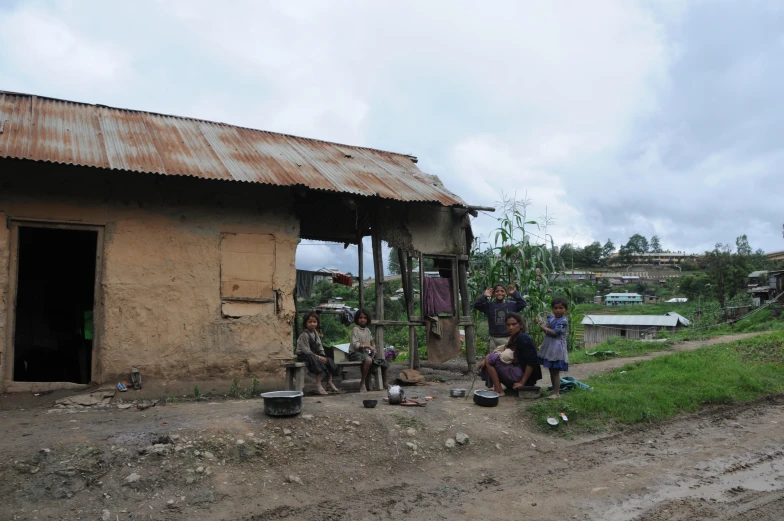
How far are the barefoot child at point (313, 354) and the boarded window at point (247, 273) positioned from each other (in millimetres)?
605

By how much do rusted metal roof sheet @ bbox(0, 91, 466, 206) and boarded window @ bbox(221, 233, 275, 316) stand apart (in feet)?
3.11

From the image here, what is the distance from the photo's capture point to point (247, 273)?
7707 mm

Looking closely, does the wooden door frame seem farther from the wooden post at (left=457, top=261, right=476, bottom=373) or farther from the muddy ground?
the wooden post at (left=457, top=261, right=476, bottom=373)

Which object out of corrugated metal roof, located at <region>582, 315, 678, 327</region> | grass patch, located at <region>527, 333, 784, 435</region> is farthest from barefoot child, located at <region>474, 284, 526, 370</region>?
corrugated metal roof, located at <region>582, 315, 678, 327</region>

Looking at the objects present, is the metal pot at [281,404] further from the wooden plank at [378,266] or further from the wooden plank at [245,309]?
the wooden plank at [378,266]

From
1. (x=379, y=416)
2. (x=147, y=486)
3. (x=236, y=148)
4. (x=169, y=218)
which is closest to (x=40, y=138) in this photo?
(x=169, y=218)

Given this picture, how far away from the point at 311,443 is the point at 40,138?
5103mm

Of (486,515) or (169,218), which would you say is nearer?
(486,515)

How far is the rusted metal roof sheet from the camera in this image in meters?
6.82

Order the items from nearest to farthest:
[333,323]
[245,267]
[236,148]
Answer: [245,267] < [236,148] < [333,323]

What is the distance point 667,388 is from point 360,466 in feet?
17.0

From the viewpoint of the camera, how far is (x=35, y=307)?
11281 millimetres

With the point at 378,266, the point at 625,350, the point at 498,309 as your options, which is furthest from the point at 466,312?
the point at 625,350

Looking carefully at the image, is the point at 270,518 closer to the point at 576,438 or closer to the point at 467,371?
the point at 576,438
